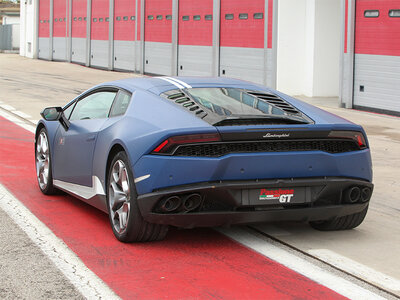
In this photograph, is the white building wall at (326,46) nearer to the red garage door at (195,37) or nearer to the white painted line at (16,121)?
the red garage door at (195,37)

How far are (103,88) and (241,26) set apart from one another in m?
18.3

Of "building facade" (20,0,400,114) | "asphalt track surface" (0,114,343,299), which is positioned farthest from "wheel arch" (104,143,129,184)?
"building facade" (20,0,400,114)

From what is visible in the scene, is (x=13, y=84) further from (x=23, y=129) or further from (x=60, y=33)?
(x=60, y=33)

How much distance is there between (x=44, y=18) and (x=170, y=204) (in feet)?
147

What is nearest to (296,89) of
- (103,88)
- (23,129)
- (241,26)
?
(241,26)

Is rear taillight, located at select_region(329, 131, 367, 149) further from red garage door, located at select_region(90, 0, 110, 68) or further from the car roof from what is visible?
red garage door, located at select_region(90, 0, 110, 68)

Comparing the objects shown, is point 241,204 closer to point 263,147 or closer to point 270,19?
point 263,147

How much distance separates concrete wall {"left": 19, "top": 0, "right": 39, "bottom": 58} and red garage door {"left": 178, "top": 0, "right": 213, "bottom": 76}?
72.8ft

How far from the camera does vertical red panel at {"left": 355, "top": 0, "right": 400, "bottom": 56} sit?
60.7ft

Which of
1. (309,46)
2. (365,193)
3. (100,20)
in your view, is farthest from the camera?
(100,20)

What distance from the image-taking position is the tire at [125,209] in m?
6.24

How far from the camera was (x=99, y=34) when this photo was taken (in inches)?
1551

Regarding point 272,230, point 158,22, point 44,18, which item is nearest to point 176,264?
point 272,230

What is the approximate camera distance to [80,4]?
42.2 m
